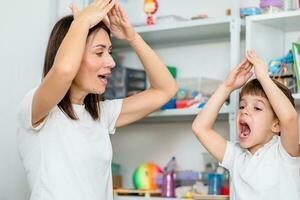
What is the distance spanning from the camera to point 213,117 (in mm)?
2014

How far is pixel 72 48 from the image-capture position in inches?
64.8

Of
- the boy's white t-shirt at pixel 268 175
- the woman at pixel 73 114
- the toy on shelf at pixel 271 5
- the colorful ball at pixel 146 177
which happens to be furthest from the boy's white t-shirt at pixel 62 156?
the toy on shelf at pixel 271 5

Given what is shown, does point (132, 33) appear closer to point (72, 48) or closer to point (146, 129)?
point (72, 48)

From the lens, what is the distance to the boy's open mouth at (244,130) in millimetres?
1907

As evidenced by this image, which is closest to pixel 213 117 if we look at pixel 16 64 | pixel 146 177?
pixel 146 177

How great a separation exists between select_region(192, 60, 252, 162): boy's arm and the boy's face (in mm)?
104

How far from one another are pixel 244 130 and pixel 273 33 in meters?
0.68

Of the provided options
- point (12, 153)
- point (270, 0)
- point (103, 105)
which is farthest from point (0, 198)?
point (270, 0)

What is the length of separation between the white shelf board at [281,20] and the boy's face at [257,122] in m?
0.48

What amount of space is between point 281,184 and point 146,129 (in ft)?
4.00

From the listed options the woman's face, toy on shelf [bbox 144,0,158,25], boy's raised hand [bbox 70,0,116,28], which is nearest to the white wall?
toy on shelf [bbox 144,0,158,25]

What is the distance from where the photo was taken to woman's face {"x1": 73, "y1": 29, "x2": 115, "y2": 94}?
72.1 inches

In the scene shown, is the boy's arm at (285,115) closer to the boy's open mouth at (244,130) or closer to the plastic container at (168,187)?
the boy's open mouth at (244,130)

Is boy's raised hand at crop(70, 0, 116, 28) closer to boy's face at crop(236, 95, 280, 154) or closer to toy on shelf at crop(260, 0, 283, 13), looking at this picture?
boy's face at crop(236, 95, 280, 154)
